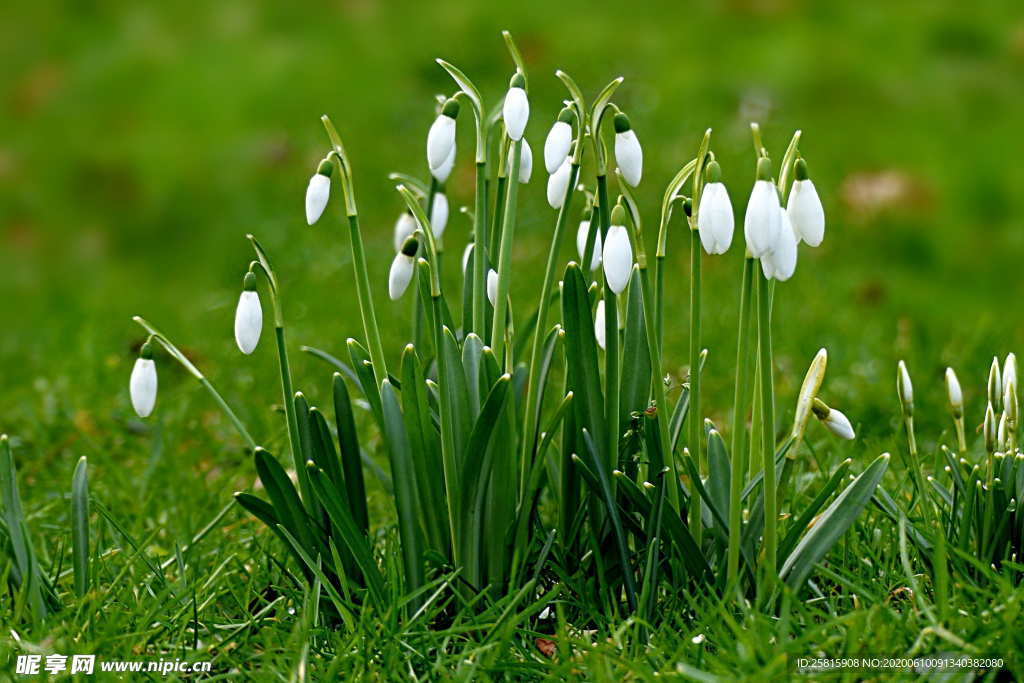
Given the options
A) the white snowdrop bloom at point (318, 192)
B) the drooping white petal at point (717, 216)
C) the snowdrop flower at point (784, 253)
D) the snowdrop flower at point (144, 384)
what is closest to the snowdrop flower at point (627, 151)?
the drooping white petal at point (717, 216)

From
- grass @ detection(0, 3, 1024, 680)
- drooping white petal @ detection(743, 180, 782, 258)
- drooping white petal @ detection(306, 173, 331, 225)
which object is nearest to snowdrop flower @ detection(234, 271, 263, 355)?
drooping white petal @ detection(306, 173, 331, 225)

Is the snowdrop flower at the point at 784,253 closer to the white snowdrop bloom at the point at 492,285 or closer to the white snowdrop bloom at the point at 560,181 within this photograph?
the white snowdrop bloom at the point at 560,181

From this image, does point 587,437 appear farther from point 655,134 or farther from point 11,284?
point 11,284

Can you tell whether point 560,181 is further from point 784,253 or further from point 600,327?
point 784,253

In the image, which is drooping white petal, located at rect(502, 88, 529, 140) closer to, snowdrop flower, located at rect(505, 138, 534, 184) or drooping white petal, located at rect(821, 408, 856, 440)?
snowdrop flower, located at rect(505, 138, 534, 184)

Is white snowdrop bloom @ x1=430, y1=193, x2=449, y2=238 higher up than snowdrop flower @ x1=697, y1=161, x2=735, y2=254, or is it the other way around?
snowdrop flower @ x1=697, y1=161, x2=735, y2=254
